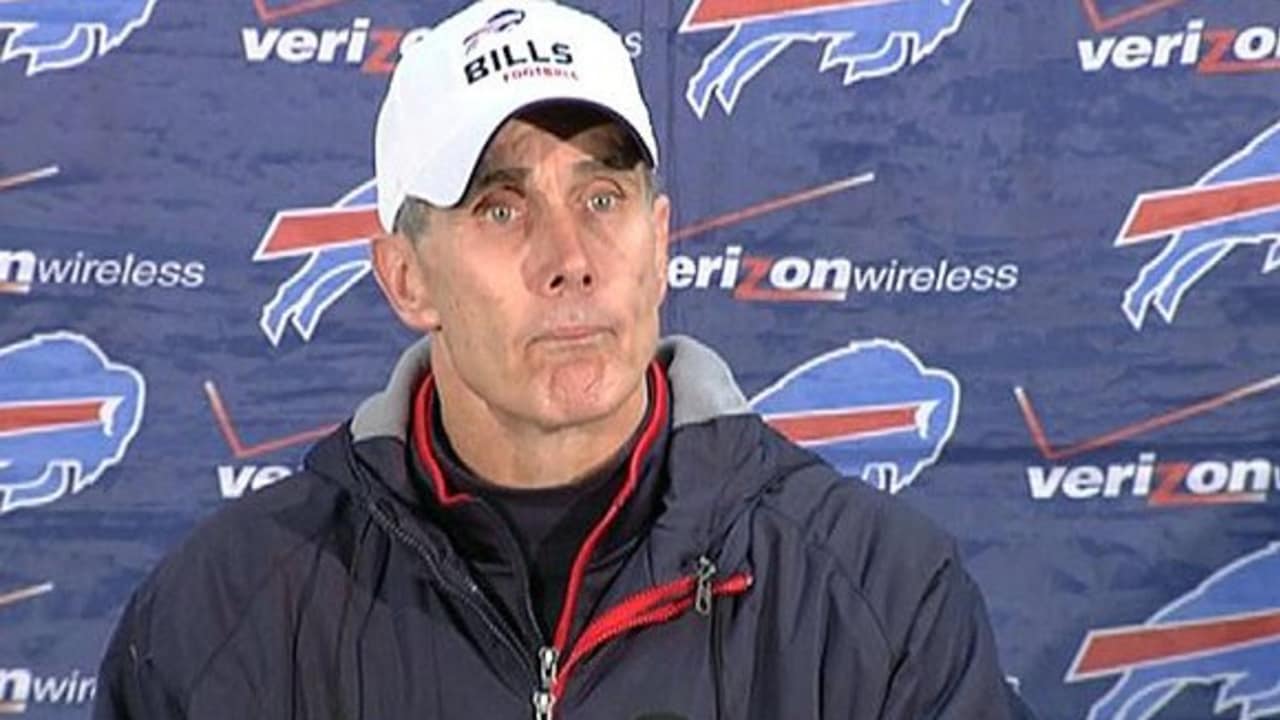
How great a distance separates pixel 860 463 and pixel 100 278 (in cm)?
98

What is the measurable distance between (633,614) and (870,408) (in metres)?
1.40

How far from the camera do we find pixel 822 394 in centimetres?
281

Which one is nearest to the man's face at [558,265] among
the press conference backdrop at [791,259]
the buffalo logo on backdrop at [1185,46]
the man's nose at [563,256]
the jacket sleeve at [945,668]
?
the man's nose at [563,256]

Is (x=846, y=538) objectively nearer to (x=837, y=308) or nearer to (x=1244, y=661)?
(x=837, y=308)

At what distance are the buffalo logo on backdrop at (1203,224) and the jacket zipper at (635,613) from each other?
4.82 ft

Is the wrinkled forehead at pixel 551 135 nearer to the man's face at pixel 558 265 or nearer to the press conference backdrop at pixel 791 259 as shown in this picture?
the man's face at pixel 558 265

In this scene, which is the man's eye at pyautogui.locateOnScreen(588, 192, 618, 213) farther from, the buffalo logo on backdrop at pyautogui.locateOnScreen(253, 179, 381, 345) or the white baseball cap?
the buffalo logo on backdrop at pyautogui.locateOnScreen(253, 179, 381, 345)

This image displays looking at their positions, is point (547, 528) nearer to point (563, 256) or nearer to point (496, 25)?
point (563, 256)

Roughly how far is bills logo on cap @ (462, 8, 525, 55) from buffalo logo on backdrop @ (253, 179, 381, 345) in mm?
1289

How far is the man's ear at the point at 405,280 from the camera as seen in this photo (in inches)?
59.8

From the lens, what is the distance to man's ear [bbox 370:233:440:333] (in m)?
1.52

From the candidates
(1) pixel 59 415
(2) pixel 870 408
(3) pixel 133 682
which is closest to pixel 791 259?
(2) pixel 870 408

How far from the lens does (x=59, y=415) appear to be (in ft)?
9.11

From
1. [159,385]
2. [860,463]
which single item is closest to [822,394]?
[860,463]
